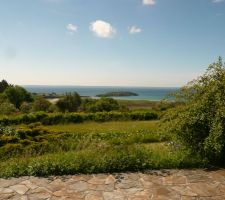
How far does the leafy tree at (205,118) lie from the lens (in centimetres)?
845

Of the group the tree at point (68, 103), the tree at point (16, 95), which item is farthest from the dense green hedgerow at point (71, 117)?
the tree at point (16, 95)

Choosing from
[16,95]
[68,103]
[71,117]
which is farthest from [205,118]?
[16,95]

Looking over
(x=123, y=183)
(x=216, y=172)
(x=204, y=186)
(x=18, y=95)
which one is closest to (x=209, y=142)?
(x=216, y=172)

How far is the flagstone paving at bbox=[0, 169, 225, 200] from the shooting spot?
6.59 metres

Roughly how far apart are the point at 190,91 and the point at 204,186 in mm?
3466

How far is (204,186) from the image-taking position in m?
7.20

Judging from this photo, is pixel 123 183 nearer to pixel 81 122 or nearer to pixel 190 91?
pixel 190 91

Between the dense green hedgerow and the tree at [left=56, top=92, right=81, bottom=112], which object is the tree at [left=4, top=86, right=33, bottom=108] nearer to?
the tree at [left=56, top=92, right=81, bottom=112]

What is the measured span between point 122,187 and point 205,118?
320 centimetres

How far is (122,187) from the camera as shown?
7.09 meters

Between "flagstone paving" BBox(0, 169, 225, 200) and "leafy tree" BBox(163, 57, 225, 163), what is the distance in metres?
0.87

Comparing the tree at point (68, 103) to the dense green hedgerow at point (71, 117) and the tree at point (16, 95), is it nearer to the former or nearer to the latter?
the tree at point (16, 95)

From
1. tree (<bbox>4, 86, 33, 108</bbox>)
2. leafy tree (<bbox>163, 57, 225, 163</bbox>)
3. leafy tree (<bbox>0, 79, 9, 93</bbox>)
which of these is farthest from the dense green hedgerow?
leafy tree (<bbox>0, 79, 9, 93</bbox>)

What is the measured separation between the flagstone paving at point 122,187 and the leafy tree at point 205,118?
87cm
